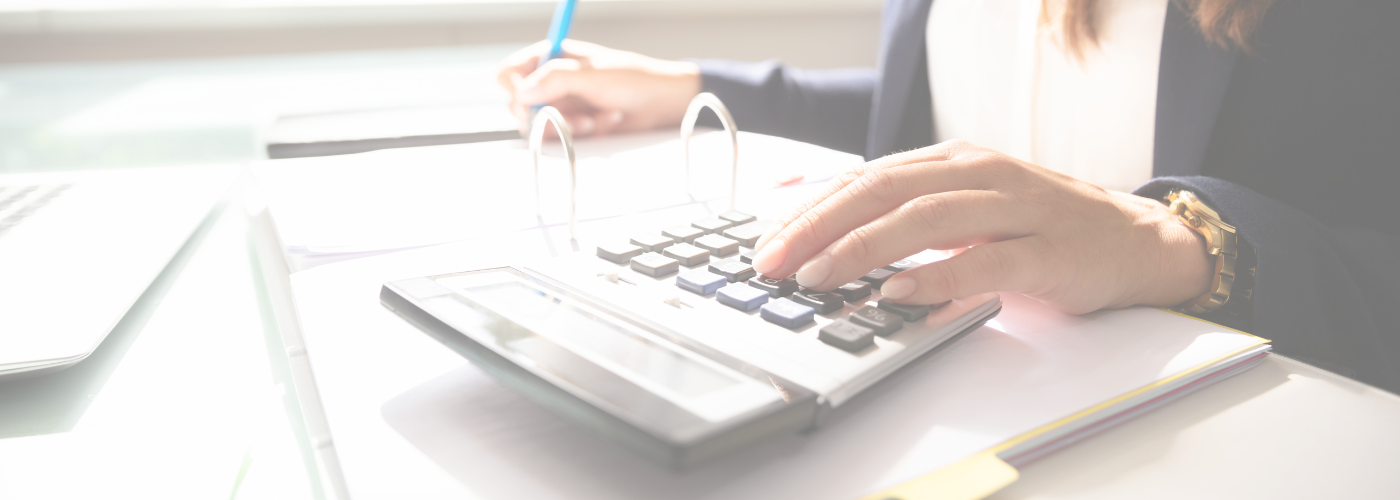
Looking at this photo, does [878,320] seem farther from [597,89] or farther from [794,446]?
[597,89]

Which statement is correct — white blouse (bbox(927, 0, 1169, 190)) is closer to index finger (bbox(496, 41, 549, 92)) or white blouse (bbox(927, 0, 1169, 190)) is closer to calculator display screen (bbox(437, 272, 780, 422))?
index finger (bbox(496, 41, 549, 92))

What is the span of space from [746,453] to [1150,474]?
126 millimetres

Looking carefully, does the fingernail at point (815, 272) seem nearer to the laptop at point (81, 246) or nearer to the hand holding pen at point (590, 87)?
the laptop at point (81, 246)

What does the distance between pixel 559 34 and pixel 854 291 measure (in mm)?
574

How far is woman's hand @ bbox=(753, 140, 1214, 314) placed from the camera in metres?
0.33

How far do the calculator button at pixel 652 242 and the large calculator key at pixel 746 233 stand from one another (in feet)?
0.11

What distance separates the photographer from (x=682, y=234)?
0.39 meters

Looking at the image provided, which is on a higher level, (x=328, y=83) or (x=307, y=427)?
(x=328, y=83)

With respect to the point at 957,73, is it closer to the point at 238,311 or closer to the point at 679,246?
the point at 679,246

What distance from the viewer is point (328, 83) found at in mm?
1120

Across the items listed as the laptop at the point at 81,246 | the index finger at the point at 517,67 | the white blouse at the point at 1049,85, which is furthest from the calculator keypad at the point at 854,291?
the index finger at the point at 517,67

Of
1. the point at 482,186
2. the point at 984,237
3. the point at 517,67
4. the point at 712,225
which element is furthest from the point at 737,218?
the point at 517,67

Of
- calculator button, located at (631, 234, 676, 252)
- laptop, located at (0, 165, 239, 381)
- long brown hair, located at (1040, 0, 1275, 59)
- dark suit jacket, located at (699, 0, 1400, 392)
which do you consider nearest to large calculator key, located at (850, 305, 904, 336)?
calculator button, located at (631, 234, 676, 252)

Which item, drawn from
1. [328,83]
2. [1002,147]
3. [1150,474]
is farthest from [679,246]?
[328,83]
